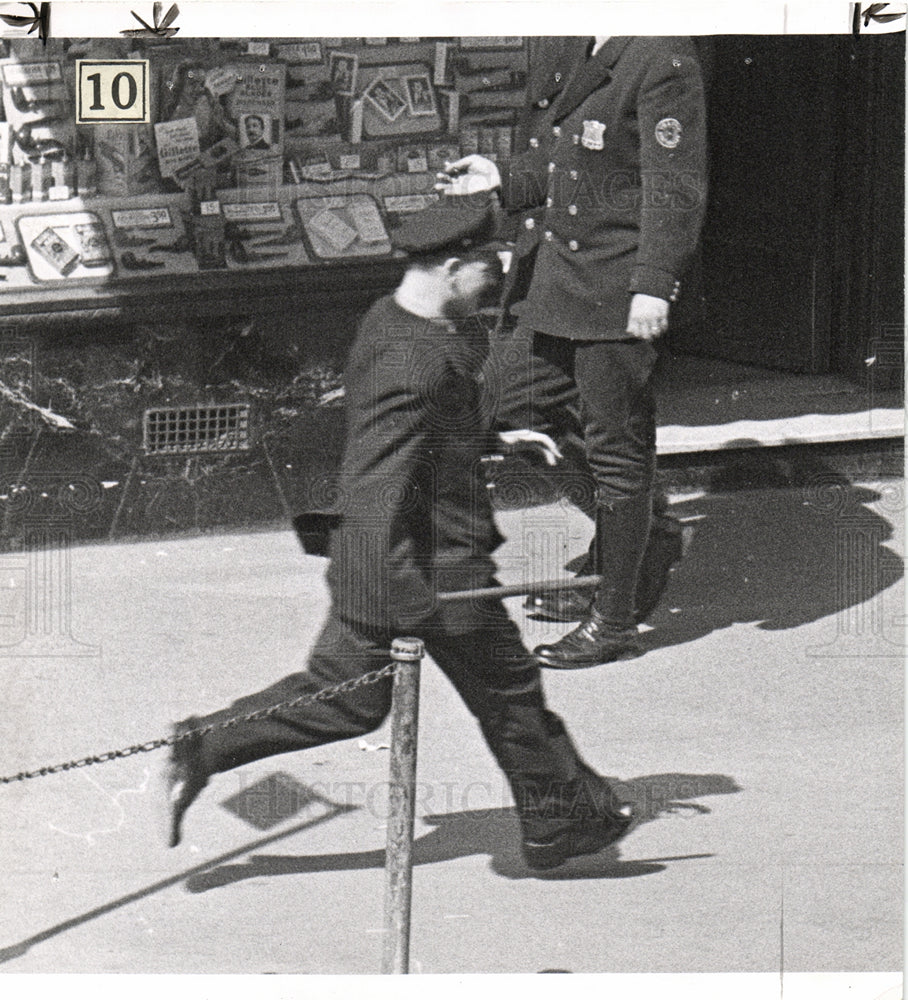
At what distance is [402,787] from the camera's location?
594 centimetres

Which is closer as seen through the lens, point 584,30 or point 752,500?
point 584,30

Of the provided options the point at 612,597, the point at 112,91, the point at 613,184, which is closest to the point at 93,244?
the point at 112,91

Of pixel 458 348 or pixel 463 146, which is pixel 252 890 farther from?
pixel 463 146

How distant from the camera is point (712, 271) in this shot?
20.8 ft

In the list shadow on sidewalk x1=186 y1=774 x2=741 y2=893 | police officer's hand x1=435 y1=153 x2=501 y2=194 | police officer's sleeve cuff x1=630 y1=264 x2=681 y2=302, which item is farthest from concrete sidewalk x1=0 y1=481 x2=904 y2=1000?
police officer's hand x1=435 y1=153 x2=501 y2=194

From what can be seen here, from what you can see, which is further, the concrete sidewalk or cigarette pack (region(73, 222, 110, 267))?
cigarette pack (region(73, 222, 110, 267))

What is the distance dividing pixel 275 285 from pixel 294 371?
0.31 m

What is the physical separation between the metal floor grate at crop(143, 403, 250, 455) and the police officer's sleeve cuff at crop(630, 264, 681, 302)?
1134 millimetres

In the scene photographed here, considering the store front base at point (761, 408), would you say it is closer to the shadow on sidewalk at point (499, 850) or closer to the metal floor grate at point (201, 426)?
the shadow on sidewalk at point (499, 850)

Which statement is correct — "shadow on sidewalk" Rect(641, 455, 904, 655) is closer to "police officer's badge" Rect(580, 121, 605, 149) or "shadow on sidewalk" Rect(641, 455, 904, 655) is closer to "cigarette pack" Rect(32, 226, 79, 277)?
"police officer's badge" Rect(580, 121, 605, 149)

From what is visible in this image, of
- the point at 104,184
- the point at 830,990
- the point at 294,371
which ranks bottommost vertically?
the point at 830,990

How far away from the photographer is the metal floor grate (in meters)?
6.29

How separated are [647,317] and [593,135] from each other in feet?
1.71

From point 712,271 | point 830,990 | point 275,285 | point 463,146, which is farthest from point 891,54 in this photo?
point 830,990
